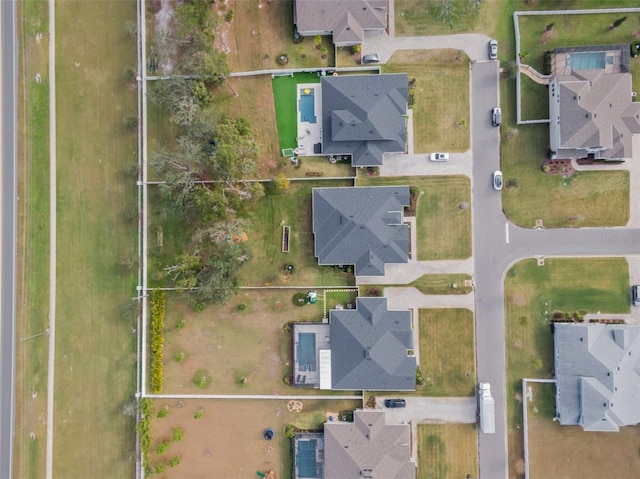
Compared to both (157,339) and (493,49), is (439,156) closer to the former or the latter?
(493,49)

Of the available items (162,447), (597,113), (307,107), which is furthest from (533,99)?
(162,447)

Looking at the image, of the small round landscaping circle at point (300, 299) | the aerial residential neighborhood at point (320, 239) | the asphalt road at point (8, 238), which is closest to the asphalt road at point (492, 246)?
the aerial residential neighborhood at point (320, 239)

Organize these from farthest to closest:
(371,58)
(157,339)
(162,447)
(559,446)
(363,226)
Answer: (157,339) → (371,58) → (162,447) → (559,446) → (363,226)

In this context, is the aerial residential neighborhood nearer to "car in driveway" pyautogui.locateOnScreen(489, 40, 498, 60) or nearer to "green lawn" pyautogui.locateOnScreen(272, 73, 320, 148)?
"green lawn" pyautogui.locateOnScreen(272, 73, 320, 148)

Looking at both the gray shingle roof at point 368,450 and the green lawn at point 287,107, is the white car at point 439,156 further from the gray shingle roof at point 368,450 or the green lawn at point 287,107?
the gray shingle roof at point 368,450

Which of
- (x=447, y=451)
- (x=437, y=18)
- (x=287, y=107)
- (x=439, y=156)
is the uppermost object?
(x=437, y=18)

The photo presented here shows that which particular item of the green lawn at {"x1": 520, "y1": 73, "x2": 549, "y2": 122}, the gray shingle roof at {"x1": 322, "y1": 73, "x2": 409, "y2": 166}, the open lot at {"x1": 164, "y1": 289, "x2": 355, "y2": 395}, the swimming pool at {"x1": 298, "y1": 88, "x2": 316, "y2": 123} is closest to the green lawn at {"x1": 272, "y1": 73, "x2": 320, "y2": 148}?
the swimming pool at {"x1": 298, "y1": 88, "x2": 316, "y2": 123}
